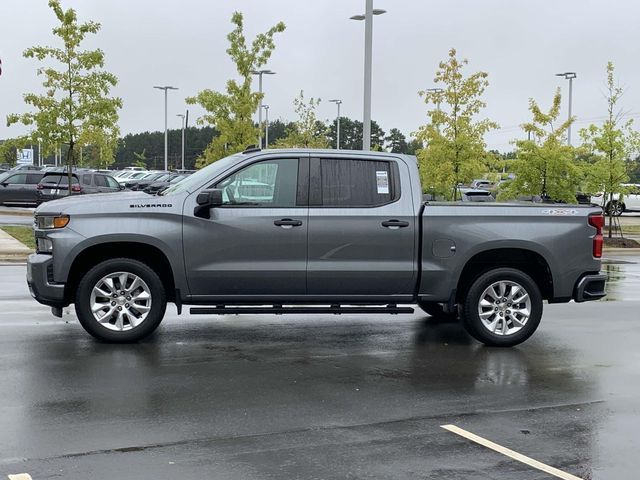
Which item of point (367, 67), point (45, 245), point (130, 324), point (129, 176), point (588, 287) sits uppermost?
point (367, 67)

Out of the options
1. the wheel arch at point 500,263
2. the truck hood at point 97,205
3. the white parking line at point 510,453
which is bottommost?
the white parking line at point 510,453

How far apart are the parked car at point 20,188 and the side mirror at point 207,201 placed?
29.1 metres

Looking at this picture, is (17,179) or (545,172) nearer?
(545,172)

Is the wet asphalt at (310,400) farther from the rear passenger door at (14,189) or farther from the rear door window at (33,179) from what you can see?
the rear passenger door at (14,189)

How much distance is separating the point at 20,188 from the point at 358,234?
98.0 feet

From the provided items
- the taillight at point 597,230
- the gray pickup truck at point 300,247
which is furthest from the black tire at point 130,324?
the taillight at point 597,230

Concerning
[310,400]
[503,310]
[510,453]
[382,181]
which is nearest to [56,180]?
[382,181]

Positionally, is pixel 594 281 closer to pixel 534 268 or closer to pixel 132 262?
pixel 534 268

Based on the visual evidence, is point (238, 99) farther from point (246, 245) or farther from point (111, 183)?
point (246, 245)

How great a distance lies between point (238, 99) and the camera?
1320 inches

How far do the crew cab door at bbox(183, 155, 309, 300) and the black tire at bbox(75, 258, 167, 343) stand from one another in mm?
364

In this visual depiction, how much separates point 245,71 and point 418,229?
2534cm

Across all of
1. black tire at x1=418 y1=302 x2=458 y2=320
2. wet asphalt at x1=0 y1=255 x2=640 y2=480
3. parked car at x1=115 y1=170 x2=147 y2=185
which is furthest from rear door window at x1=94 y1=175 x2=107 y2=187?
black tire at x1=418 y1=302 x2=458 y2=320

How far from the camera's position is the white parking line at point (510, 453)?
5531 millimetres
